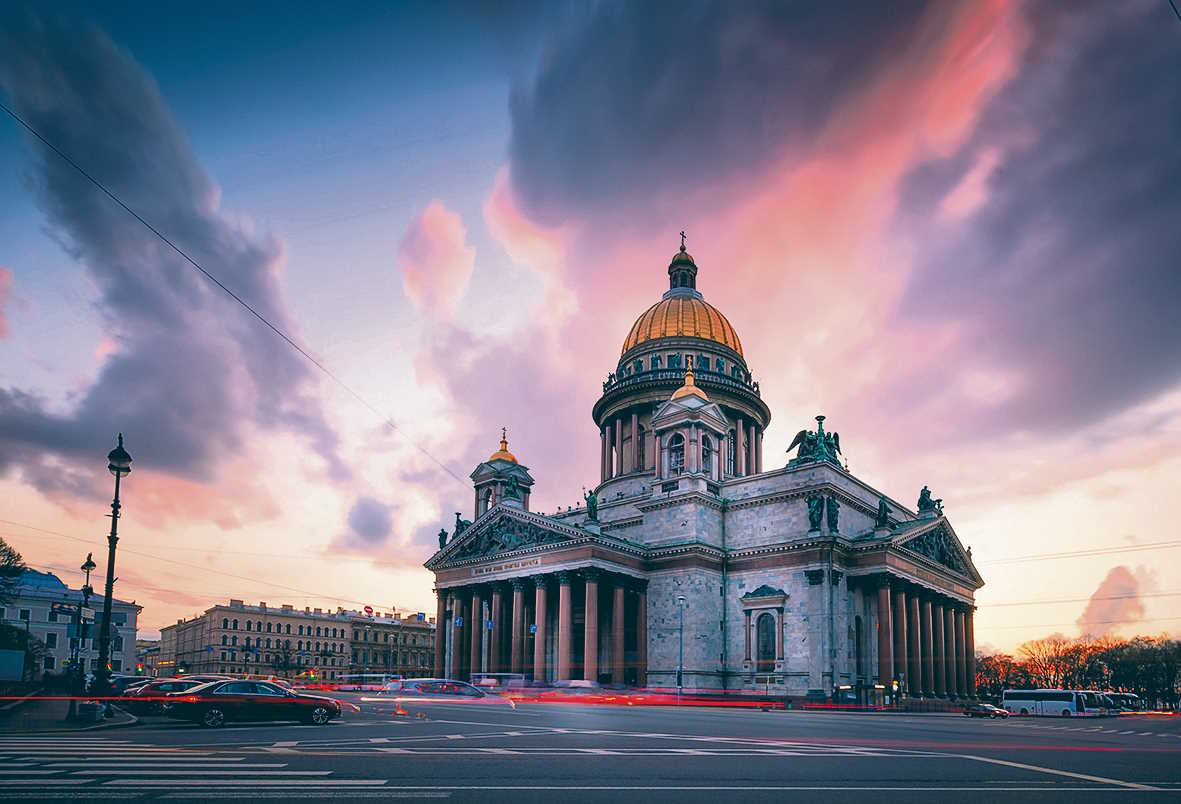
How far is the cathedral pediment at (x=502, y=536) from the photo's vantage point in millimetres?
63312

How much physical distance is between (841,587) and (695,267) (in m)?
46.3

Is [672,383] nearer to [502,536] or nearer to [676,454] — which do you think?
[676,454]

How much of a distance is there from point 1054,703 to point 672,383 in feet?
134

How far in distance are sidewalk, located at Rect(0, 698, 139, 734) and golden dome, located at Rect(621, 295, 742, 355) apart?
63118 millimetres

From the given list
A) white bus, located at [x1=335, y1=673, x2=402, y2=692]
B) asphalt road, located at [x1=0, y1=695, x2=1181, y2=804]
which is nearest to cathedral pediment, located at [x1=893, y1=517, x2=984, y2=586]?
asphalt road, located at [x1=0, y1=695, x2=1181, y2=804]

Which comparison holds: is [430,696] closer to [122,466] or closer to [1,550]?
[122,466]

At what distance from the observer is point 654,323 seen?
88.6m

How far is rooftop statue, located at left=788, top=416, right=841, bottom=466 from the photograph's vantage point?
62906mm

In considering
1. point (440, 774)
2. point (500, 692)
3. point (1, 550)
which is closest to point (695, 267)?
point (500, 692)

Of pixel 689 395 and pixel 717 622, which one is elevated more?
pixel 689 395

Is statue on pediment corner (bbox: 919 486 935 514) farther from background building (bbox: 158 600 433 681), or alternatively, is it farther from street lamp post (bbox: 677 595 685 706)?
background building (bbox: 158 600 433 681)

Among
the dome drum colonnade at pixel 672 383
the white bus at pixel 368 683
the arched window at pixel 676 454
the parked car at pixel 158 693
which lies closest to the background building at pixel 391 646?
the white bus at pixel 368 683

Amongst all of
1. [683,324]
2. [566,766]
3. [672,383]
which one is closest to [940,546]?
[672,383]

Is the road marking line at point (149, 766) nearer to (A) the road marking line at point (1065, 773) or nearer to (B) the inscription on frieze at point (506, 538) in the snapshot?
(A) the road marking line at point (1065, 773)
